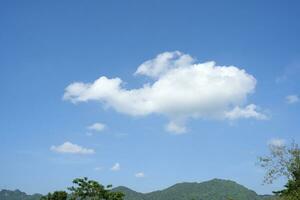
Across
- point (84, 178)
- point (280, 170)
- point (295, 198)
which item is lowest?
point (295, 198)

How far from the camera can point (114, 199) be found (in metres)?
73.6

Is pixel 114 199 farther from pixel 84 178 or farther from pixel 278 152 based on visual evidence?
pixel 278 152

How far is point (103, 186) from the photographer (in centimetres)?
7381

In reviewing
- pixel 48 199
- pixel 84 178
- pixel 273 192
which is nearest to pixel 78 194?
pixel 84 178

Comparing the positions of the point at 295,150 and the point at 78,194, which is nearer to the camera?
the point at 295,150

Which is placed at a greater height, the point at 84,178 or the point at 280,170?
the point at 84,178

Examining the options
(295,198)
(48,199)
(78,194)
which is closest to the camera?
(295,198)

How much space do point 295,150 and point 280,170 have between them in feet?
8.70

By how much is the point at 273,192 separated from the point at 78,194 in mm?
33744

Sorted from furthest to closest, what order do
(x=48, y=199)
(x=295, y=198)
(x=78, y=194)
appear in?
(x=48, y=199), (x=78, y=194), (x=295, y=198)

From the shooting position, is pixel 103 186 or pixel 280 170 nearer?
Answer: pixel 280 170

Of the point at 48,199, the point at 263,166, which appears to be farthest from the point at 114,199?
the point at 263,166

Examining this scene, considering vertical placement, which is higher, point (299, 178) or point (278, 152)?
point (278, 152)

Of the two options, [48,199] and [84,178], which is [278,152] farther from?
[48,199]
